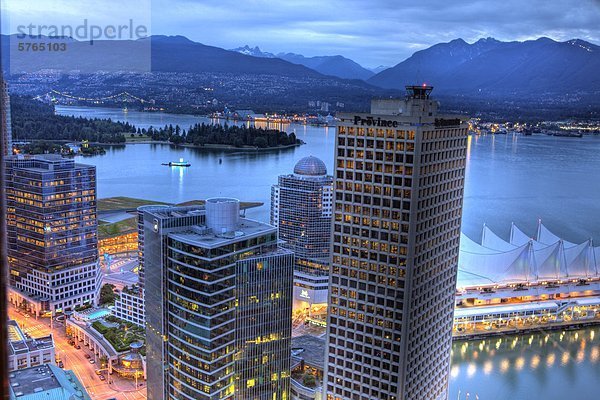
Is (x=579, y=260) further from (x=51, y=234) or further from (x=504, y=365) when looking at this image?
(x=51, y=234)

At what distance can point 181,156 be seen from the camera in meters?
28.2

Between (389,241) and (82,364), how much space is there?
5199 mm

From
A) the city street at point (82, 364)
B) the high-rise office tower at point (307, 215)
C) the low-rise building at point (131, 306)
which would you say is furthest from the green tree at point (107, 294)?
the high-rise office tower at point (307, 215)

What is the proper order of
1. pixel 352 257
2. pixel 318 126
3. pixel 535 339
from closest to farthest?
1. pixel 352 257
2. pixel 535 339
3. pixel 318 126

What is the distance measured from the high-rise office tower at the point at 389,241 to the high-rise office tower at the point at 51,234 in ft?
21.6

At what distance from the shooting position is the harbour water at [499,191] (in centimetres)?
888

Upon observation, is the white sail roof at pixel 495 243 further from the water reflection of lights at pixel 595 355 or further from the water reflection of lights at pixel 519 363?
the water reflection of lights at pixel 519 363

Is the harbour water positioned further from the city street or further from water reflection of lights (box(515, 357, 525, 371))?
the city street

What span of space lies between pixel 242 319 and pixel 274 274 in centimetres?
54

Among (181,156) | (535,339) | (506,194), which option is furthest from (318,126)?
(535,339)

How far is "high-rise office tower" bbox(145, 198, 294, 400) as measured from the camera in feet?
18.9

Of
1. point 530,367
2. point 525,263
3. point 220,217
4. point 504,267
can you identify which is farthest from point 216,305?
point 525,263

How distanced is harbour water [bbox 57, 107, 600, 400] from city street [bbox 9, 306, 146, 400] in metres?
4.29

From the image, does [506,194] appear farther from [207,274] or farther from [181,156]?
[207,274]
